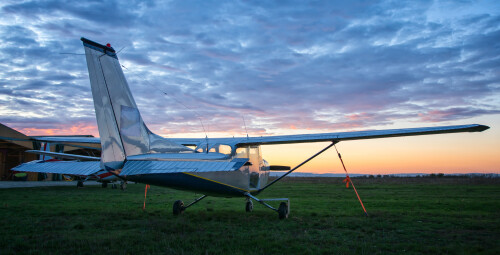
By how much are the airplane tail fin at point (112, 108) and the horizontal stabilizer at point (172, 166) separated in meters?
0.44

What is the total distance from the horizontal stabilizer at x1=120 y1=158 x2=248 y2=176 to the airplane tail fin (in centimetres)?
44

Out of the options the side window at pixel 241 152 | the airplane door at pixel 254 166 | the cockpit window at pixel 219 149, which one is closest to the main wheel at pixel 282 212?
the airplane door at pixel 254 166

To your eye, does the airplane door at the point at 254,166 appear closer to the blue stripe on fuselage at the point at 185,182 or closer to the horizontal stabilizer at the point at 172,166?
the blue stripe on fuselage at the point at 185,182

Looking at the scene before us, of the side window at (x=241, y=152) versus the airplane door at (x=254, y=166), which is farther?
the airplane door at (x=254, y=166)

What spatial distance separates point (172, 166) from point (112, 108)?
75.7 inches

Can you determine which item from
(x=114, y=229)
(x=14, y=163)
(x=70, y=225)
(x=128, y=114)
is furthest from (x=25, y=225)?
(x=14, y=163)

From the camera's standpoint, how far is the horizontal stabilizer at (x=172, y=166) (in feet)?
22.8

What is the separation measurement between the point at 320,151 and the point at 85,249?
6.54m

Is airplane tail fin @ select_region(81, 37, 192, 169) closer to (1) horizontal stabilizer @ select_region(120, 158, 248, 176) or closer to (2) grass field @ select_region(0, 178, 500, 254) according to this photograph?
(1) horizontal stabilizer @ select_region(120, 158, 248, 176)

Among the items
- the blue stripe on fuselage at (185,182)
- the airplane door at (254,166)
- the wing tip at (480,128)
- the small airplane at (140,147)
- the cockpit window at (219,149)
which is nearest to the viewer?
the small airplane at (140,147)

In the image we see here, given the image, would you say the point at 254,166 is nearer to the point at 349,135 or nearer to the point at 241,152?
the point at 241,152

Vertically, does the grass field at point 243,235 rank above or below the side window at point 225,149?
below

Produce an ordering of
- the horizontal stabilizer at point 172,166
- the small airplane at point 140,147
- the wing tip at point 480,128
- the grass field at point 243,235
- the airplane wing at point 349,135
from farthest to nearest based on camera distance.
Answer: the airplane wing at point 349,135 → the wing tip at point 480,128 → the small airplane at point 140,147 → the horizontal stabilizer at point 172,166 → the grass field at point 243,235

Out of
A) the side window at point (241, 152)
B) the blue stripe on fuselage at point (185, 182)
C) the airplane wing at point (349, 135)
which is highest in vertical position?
the airplane wing at point (349, 135)
